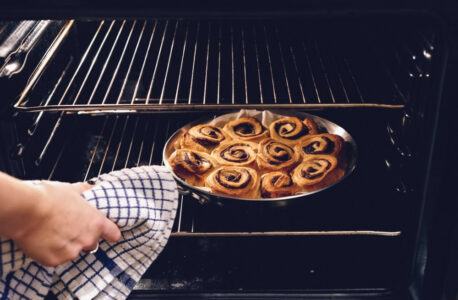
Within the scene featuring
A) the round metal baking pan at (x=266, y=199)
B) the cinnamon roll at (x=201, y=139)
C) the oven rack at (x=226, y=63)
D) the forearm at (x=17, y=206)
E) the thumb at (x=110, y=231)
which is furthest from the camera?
the oven rack at (x=226, y=63)

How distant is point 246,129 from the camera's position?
1532 millimetres

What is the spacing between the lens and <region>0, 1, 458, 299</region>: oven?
3.01 ft

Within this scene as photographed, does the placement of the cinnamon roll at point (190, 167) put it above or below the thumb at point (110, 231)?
below

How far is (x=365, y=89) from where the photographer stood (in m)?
1.63

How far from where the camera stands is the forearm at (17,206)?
2.44ft

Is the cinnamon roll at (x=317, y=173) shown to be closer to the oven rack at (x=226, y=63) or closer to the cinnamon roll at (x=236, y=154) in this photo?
the cinnamon roll at (x=236, y=154)

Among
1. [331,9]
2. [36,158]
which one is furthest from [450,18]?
[36,158]

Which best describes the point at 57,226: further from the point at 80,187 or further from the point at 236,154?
the point at 236,154

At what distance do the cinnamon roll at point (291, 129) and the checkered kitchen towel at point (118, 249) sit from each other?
513 millimetres

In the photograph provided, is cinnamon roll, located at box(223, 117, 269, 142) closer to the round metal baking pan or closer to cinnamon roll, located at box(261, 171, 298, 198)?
the round metal baking pan

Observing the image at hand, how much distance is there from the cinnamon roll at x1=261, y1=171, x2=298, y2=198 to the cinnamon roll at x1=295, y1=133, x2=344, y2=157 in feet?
0.43

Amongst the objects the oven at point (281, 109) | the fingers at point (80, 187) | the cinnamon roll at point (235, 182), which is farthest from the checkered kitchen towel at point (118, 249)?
the cinnamon roll at point (235, 182)

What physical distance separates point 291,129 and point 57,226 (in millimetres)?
836

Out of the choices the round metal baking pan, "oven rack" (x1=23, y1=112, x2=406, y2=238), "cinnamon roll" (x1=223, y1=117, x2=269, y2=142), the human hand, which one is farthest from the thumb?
"cinnamon roll" (x1=223, y1=117, x2=269, y2=142)
